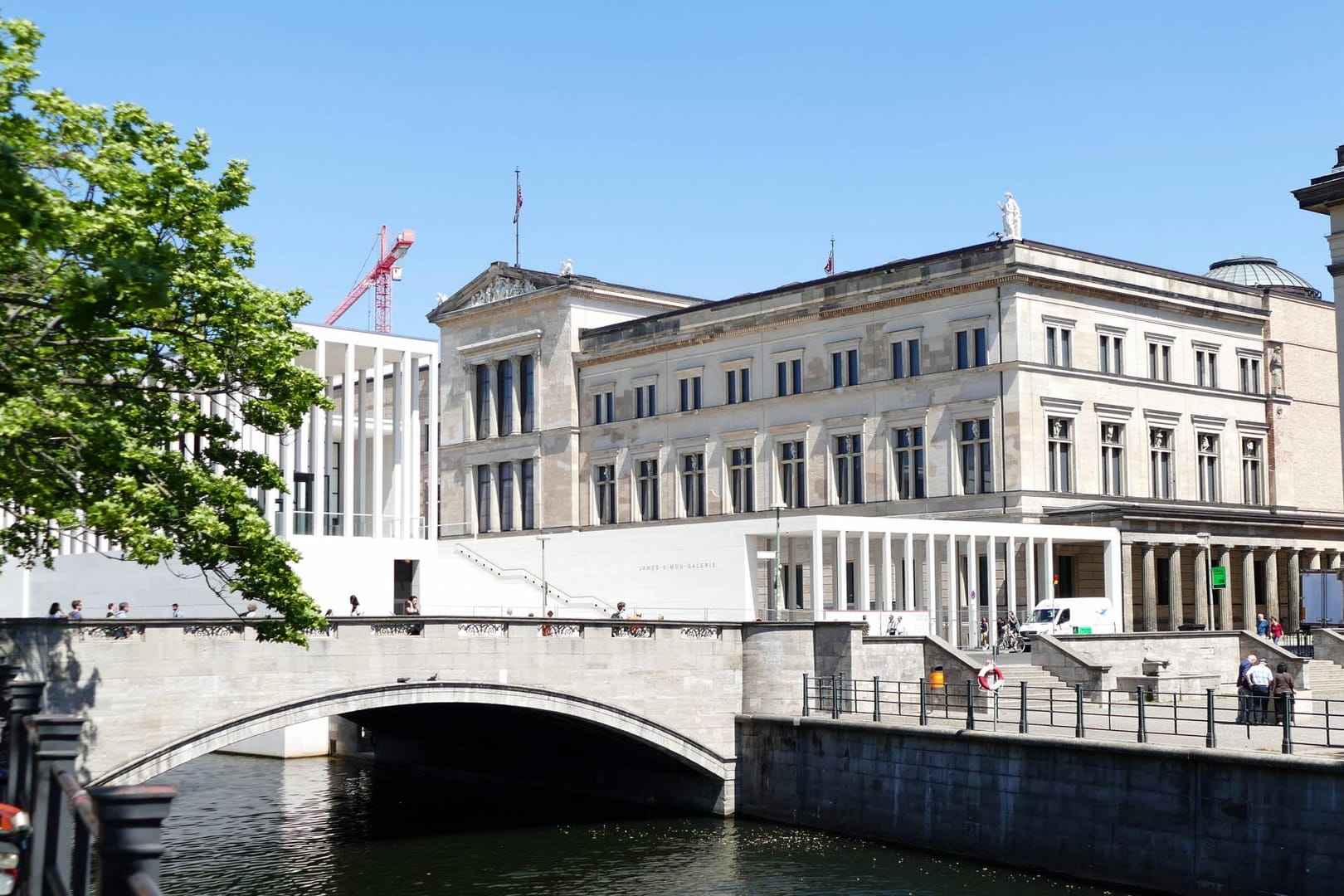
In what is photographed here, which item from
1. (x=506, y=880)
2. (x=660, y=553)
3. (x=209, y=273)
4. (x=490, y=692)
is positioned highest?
(x=209, y=273)

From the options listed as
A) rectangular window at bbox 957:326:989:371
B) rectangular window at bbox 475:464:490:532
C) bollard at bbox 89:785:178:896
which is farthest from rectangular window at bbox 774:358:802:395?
bollard at bbox 89:785:178:896

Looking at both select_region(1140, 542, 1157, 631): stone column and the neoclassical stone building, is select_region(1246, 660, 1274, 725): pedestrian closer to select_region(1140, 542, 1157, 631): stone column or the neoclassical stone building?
the neoclassical stone building

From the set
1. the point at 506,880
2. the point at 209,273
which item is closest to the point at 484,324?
the point at 506,880

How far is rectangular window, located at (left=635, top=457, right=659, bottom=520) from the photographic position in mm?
79062

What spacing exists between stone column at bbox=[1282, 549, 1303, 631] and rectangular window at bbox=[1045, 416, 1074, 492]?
11.3 meters

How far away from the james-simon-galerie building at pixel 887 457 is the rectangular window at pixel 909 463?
9cm

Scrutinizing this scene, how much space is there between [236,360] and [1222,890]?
1963cm

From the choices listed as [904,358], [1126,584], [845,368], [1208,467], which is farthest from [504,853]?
[1208,467]

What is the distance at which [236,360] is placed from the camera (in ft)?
88.4

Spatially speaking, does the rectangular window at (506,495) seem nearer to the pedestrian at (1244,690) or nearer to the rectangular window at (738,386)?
the rectangular window at (738,386)

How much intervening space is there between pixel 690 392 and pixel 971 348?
1652 cm

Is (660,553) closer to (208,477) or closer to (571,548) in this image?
(571,548)

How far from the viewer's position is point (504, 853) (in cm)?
3775

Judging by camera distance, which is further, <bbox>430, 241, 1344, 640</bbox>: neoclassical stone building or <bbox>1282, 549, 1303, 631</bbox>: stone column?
<bbox>1282, 549, 1303, 631</bbox>: stone column
